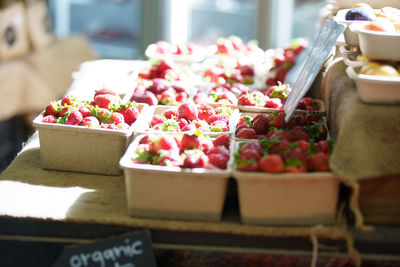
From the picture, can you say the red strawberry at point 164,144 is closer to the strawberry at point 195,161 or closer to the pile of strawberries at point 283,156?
the strawberry at point 195,161

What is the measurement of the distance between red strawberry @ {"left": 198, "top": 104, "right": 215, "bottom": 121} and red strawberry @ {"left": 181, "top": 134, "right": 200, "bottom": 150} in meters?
0.32

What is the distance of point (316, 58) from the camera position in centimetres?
168

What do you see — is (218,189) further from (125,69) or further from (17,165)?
(125,69)

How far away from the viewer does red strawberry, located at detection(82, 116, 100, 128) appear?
5.74 ft

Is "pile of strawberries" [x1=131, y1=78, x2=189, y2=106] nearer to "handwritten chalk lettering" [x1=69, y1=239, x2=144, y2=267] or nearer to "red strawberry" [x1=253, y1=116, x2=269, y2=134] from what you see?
"red strawberry" [x1=253, y1=116, x2=269, y2=134]

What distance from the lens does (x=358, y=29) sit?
1.55 m

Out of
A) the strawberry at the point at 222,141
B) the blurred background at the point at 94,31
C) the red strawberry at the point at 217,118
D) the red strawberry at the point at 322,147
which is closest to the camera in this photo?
the red strawberry at the point at 322,147

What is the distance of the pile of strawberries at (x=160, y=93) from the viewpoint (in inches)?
83.9

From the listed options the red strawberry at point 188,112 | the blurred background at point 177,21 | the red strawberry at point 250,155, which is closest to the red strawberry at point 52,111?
the red strawberry at point 188,112

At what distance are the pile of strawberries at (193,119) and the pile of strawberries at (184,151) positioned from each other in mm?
89

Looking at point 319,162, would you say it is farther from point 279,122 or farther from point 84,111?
point 84,111

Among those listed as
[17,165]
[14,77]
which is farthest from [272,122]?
[14,77]

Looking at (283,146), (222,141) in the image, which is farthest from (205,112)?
(283,146)

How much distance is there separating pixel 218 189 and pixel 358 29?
0.64 meters
